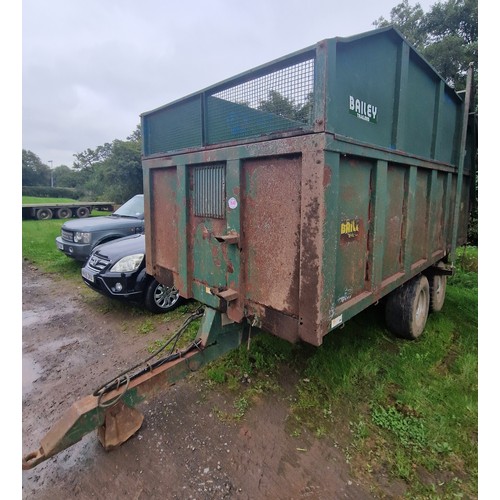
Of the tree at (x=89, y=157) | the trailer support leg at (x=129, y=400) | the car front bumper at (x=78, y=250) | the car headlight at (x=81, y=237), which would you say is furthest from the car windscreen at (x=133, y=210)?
the tree at (x=89, y=157)

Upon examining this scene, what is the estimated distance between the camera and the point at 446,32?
13.3m

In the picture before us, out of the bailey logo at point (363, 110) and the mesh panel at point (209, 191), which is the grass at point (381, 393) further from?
the bailey logo at point (363, 110)

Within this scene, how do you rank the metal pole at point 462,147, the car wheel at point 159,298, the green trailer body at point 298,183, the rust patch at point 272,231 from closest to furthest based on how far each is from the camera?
the green trailer body at point 298,183 → the rust patch at point 272,231 → the metal pole at point 462,147 → the car wheel at point 159,298

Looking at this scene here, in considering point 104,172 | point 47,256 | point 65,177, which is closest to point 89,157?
point 65,177

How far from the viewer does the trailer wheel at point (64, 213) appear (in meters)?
19.8

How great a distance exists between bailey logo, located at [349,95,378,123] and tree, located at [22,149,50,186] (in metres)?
71.8

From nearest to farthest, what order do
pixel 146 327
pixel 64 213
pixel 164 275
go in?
pixel 164 275, pixel 146 327, pixel 64 213

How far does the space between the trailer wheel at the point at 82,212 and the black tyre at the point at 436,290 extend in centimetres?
2052

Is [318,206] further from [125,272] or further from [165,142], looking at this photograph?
[125,272]

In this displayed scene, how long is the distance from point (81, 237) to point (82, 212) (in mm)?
15107

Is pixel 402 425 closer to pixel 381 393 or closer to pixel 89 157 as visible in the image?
pixel 381 393

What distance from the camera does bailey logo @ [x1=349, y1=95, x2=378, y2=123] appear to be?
2169mm

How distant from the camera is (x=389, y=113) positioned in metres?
2.66

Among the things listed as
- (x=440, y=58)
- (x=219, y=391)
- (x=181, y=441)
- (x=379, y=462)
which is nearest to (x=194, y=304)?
(x=219, y=391)
